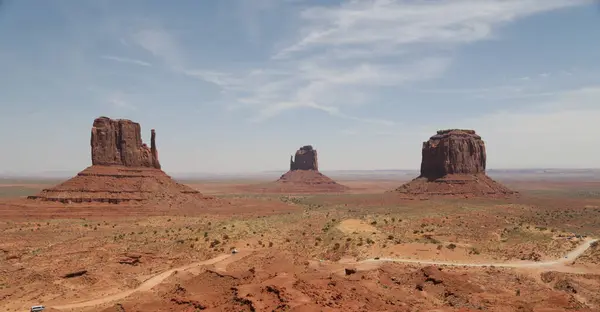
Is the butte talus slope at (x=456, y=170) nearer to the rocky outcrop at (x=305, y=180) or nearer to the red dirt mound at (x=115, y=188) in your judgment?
the rocky outcrop at (x=305, y=180)

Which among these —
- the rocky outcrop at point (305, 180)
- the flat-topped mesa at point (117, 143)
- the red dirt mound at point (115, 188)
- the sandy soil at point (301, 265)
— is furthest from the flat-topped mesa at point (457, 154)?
the flat-topped mesa at point (117, 143)

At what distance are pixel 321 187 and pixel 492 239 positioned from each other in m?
117

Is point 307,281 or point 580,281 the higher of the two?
point 307,281

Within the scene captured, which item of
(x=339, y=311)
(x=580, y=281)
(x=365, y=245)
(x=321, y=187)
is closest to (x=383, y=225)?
(x=365, y=245)

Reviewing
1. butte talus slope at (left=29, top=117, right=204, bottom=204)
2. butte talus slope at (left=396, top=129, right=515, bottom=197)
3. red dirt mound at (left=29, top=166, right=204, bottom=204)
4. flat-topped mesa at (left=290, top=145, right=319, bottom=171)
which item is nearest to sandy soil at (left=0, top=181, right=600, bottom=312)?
red dirt mound at (left=29, top=166, right=204, bottom=204)

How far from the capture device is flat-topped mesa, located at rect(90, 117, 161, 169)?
76.6 m

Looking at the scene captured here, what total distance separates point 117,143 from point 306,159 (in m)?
107

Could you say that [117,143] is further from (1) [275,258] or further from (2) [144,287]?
(1) [275,258]

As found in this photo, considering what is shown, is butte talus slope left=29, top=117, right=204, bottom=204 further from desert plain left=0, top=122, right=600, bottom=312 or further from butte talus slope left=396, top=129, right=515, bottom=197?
butte talus slope left=396, top=129, right=515, bottom=197

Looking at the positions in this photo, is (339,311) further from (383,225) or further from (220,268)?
(383,225)

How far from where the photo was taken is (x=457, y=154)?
102 meters

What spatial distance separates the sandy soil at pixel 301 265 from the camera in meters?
24.0

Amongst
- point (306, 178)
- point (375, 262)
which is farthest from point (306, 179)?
point (375, 262)

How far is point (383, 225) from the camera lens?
5197cm
